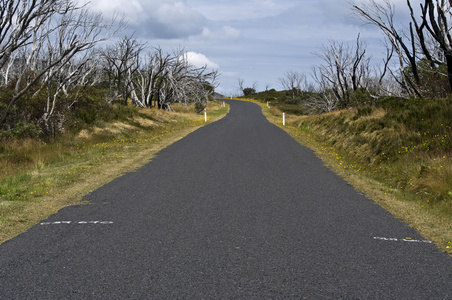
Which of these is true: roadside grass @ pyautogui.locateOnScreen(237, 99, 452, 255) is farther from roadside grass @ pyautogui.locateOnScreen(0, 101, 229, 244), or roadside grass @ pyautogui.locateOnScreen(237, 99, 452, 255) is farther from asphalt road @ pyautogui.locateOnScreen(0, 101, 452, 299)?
roadside grass @ pyautogui.locateOnScreen(0, 101, 229, 244)

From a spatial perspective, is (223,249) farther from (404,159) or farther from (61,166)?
(61,166)

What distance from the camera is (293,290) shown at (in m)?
3.88

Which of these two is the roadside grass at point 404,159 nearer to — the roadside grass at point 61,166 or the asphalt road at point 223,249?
the asphalt road at point 223,249

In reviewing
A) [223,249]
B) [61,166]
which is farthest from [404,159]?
[61,166]

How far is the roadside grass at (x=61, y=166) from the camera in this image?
6.98 metres

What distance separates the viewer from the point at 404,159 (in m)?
10.3

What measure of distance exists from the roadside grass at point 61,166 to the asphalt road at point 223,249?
1.98 feet

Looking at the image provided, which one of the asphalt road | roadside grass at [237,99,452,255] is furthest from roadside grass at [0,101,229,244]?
roadside grass at [237,99,452,255]

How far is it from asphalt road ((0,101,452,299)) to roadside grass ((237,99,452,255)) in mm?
581

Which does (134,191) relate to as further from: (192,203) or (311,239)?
(311,239)

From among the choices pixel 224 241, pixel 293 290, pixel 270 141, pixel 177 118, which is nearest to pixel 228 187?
pixel 224 241

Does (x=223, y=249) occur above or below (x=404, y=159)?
below

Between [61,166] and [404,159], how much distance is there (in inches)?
387

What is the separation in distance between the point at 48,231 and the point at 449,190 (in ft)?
23.7
